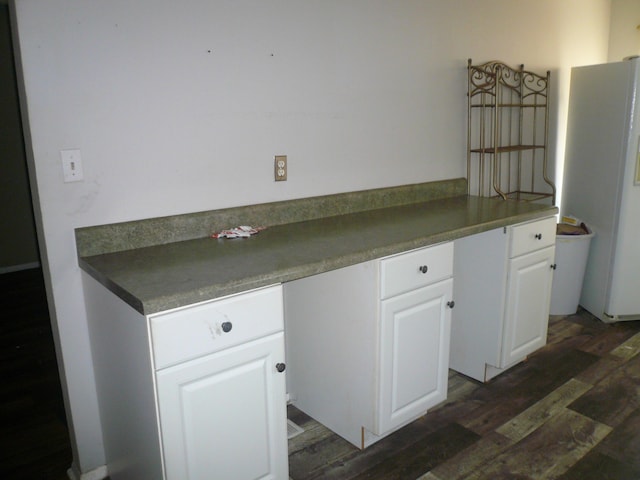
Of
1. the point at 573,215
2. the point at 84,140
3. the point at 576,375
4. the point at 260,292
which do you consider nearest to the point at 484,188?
the point at 573,215

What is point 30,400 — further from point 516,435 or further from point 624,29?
point 624,29

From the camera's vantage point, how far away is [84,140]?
163cm

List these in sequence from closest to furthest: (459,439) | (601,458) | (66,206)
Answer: (66,206), (601,458), (459,439)

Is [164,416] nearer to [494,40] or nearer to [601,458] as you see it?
[601,458]

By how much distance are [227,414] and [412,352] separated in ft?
2.68

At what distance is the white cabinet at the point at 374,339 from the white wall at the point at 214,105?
0.54 metres

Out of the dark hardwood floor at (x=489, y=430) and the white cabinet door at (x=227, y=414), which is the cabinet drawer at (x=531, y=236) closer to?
the dark hardwood floor at (x=489, y=430)

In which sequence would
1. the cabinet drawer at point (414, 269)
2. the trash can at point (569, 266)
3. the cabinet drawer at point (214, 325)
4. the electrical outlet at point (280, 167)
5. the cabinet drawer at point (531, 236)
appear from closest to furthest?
the cabinet drawer at point (214, 325) → the cabinet drawer at point (414, 269) → the electrical outlet at point (280, 167) → the cabinet drawer at point (531, 236) → the trash can at point (569, 266)

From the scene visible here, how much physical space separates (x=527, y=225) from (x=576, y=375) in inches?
32.7

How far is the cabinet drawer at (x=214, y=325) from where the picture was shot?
1269 millimetres

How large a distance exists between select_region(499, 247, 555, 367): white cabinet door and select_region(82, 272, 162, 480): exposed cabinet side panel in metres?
1.66

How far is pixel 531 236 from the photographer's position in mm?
2357

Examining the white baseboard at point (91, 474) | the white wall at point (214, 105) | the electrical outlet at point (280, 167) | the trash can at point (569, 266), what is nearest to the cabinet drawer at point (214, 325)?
the white wall at point (214, 105)

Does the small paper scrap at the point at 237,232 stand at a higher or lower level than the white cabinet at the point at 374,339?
higher
